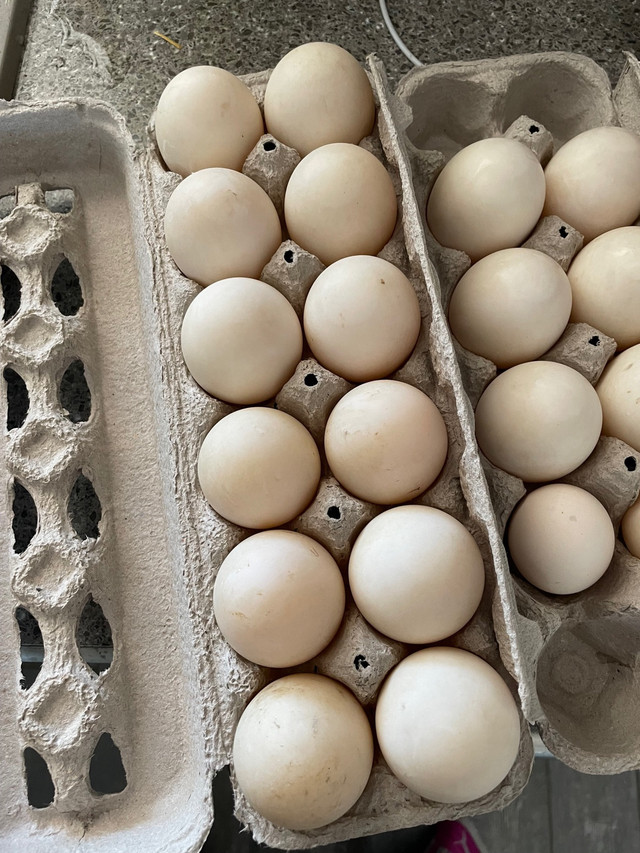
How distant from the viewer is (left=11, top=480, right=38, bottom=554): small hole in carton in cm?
96

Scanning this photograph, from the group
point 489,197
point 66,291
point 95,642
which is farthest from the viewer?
point 66,291

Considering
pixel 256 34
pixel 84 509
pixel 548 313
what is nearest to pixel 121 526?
pixel 84 509

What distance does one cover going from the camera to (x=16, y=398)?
40.3 inches

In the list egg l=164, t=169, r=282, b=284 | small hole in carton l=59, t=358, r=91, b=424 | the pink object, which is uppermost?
egg l=164, t=169, r=282, b=284

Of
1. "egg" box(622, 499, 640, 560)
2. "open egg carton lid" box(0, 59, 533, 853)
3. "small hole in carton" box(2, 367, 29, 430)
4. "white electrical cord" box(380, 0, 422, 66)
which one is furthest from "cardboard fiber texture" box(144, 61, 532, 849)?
"white electrical cord" box(380, 0, 422, 66)

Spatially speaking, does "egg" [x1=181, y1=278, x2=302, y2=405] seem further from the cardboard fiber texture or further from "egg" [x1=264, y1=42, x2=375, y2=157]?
"egg" [x1=264, y1=42, x2=375, y2=157]

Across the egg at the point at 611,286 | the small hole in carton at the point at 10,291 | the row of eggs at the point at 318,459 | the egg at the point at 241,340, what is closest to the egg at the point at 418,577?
the row of eggs at the point at 318,459

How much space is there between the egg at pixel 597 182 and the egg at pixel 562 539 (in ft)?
1.22

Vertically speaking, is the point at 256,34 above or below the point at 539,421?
above

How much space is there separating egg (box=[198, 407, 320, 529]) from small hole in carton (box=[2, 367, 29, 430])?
402 millimetres

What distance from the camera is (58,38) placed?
4.15 ft

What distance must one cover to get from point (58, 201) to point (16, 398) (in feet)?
1.09

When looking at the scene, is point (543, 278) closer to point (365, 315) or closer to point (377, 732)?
point (365, 315)

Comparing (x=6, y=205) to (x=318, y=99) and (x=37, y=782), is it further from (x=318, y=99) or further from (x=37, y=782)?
(x=37, y=782)
